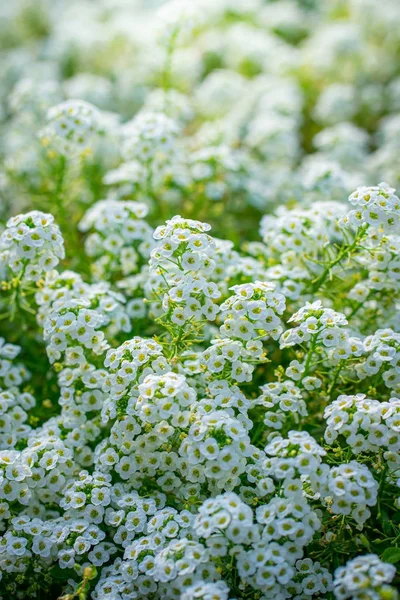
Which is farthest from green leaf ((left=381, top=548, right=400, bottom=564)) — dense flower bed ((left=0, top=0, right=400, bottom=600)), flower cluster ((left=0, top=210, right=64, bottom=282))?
flower cluster ((left=0, top=210, right=64, bottom=282))

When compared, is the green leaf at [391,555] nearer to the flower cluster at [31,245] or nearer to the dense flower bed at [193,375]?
the dense flower bed at [193,375]

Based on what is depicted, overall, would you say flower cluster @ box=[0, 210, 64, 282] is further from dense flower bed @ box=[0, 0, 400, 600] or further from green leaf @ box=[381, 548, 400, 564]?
green leaf @ box=[381, 548, 400, 564]

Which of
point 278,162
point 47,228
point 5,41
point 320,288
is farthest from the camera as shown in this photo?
point 5,41

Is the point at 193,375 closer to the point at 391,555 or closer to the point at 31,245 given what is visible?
the point at 31,245

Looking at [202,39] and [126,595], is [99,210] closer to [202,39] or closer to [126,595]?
[126,595]

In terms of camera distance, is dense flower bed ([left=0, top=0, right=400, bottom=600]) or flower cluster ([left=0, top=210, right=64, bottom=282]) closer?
dense flower bed ([left=0, top=0, right=400, bottom=600])

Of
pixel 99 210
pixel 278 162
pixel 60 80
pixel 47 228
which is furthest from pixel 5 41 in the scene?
pixel 47 228

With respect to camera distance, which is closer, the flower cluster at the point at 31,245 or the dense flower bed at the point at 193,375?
the dense flower bed at the point at 193,375

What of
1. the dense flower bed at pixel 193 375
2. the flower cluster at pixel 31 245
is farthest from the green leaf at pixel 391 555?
the flower cluster at pixel 31 245
